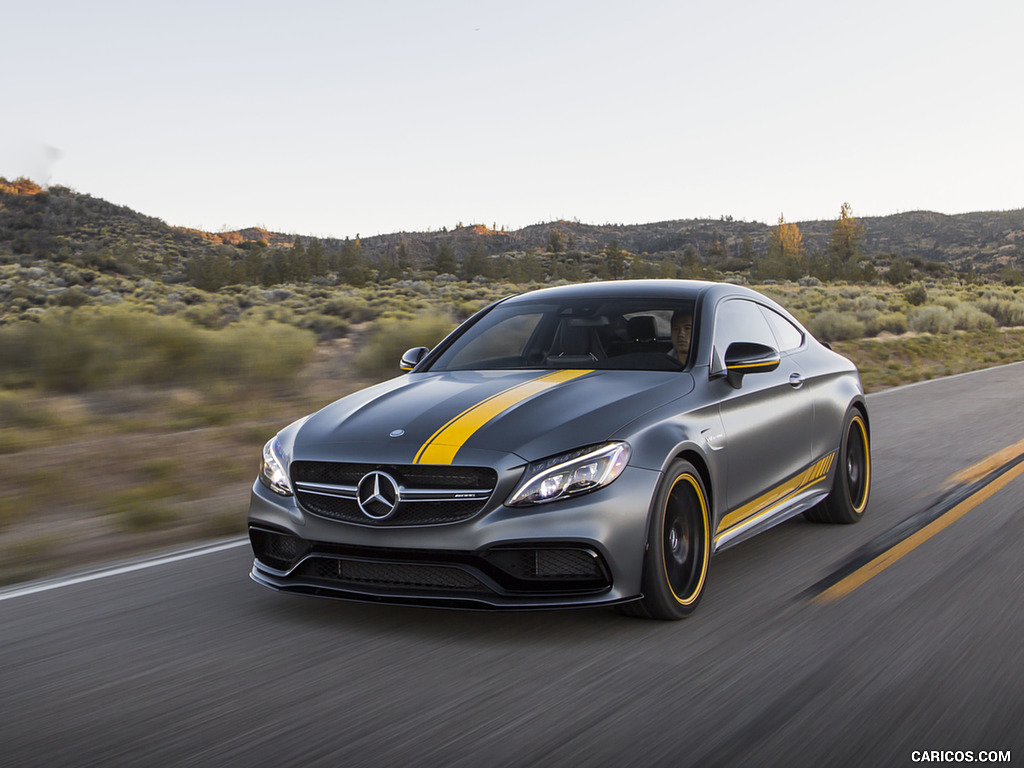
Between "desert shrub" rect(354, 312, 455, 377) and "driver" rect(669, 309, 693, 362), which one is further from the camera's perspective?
"desert shrub" rect(354, 312, 455, 377)

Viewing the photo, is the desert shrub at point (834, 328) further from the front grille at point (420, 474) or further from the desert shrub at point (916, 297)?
the front grille at point (420, 474)

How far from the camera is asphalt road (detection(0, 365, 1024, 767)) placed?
3.35m

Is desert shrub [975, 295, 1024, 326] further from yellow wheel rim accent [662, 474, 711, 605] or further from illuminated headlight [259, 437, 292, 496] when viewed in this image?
illuminated headlight [259, 437, 292, 496]

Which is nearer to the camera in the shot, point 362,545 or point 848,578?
point 362,545

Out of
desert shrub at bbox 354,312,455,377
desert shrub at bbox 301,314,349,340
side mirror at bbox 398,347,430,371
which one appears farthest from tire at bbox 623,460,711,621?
desert shrub at bbox 301,314,349,340

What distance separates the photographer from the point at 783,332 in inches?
263

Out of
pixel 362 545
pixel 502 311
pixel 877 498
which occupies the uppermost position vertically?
pixel 502 311

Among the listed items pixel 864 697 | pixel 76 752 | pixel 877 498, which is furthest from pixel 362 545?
pixel 877 498

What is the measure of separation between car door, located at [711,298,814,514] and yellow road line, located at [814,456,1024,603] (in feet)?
1.92

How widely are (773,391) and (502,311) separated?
1632 mm

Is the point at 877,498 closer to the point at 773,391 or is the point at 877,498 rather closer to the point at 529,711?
the point at 773,391

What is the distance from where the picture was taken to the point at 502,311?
636cm

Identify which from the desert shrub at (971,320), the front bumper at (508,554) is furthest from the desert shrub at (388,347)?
the desert shrub at (971,320)

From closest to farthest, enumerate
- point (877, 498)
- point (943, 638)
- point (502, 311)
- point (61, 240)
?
point (943, 638), point (502, 311), point (877, 498), point (61, 240)
